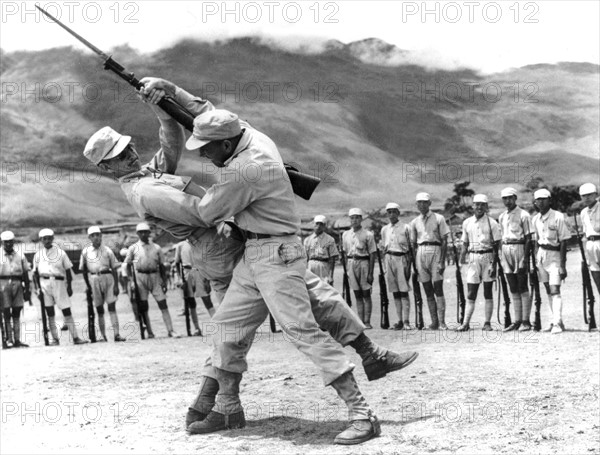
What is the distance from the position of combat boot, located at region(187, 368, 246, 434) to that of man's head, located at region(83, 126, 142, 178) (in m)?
1.39

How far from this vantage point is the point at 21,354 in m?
11.0

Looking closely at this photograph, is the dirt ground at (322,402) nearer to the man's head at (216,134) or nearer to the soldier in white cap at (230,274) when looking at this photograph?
the soldier in white cap at (230,274)

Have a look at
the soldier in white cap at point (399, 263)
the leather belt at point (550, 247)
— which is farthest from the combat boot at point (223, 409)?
the soldier in white cap at point (399, 263)

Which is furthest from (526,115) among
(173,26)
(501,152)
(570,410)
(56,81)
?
(570,410)

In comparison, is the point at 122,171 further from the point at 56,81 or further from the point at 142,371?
the point at 56,81

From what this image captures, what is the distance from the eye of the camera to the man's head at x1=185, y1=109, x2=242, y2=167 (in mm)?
4820

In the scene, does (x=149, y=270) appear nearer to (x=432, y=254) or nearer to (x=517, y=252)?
(x=432, y=254)

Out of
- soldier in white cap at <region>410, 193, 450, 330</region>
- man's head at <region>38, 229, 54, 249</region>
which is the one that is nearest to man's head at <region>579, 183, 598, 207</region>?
soldier in white cap at <region>410, 193, 450, 330</region>

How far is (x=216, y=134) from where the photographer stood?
485 centimetres

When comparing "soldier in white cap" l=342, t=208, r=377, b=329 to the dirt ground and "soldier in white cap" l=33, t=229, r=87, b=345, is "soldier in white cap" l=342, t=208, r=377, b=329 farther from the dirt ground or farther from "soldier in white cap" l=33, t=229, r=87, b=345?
"soldier in white cap" l=33, t=229, r=87, b=345

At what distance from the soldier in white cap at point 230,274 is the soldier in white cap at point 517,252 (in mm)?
5561

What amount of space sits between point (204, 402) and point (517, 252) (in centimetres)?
623

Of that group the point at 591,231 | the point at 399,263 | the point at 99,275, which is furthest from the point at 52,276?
the point at 591,231

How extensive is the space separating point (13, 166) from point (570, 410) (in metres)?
19.6
